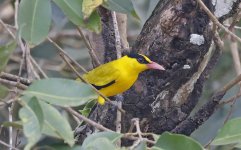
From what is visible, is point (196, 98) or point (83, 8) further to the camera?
point (196, 98)

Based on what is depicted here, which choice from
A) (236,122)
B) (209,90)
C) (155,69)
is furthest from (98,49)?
(209,90)

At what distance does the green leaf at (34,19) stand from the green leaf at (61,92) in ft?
0.94

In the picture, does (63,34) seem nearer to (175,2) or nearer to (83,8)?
(175,2)

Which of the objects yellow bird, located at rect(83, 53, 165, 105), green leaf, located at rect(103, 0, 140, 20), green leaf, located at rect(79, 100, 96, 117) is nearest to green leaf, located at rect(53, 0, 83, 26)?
green leaf, located at rect(103, 0, 140, 20)

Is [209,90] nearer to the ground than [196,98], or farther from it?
nearer to the ground

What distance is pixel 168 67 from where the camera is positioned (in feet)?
7.45

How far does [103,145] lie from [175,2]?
0.83 m

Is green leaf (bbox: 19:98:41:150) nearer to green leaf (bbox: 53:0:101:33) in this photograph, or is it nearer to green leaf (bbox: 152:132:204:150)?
green leaf (bbox: 152:132:204:150)

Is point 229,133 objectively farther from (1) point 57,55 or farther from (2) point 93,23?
(1) point 57,55

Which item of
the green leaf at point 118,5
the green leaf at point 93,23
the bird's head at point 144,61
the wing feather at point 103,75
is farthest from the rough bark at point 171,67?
the wing feather at point 103,75

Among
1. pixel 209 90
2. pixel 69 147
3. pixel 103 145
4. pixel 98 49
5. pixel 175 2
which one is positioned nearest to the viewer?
pixel 103 145

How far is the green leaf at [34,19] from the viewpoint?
1.86 meters

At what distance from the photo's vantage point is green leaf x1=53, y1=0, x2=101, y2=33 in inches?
73.8

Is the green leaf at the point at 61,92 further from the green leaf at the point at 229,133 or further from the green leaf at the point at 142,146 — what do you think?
the green leaf at the point at 229,133
